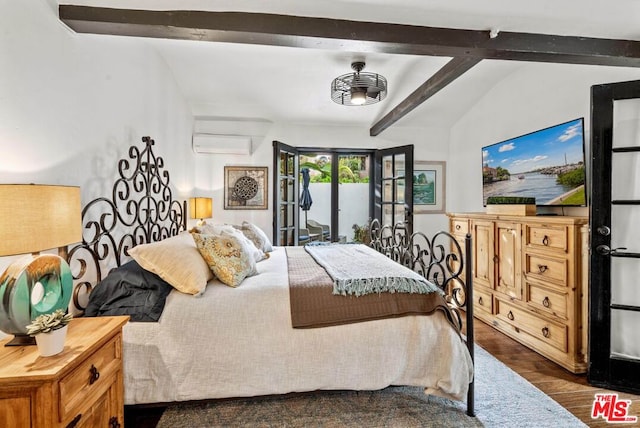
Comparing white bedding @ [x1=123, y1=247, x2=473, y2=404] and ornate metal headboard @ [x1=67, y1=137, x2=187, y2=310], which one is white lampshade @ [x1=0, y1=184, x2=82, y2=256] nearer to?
ornate metal headboard @ [x1=67, y1=137, x2=187, y2=310]

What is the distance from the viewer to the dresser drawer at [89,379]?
1019 millimetres

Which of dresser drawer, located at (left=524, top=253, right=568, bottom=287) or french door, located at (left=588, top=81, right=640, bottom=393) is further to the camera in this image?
dresser drawer, located at (left=524, top=253, right=568, bottom=287)

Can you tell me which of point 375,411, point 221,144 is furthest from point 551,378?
point 221,144

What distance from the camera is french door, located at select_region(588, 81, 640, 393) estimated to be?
212cm

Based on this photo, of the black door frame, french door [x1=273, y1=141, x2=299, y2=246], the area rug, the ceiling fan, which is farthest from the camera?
the black door frame

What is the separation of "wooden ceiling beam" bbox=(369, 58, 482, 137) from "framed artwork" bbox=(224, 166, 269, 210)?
1.82 meters

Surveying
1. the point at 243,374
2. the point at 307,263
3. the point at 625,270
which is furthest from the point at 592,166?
the point at 243,374

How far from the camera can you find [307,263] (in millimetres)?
2438

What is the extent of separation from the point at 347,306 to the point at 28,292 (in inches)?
52.3

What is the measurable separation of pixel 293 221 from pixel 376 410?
→ 2977 mm

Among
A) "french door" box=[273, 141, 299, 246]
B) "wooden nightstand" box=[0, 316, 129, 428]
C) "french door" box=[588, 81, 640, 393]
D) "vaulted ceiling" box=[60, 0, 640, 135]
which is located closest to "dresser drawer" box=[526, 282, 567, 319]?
"french door" box=[588, 81, 640, 393]

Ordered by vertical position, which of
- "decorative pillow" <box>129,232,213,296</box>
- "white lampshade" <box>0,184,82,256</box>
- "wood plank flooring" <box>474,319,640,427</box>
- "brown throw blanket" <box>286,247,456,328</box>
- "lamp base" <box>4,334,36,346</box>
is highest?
"white lampshade" <box>0,184,82,256</box>

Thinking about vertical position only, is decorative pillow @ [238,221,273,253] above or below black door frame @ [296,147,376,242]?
below

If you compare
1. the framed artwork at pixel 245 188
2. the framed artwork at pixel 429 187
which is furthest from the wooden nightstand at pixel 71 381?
the framed artwork at pixel 429 187
